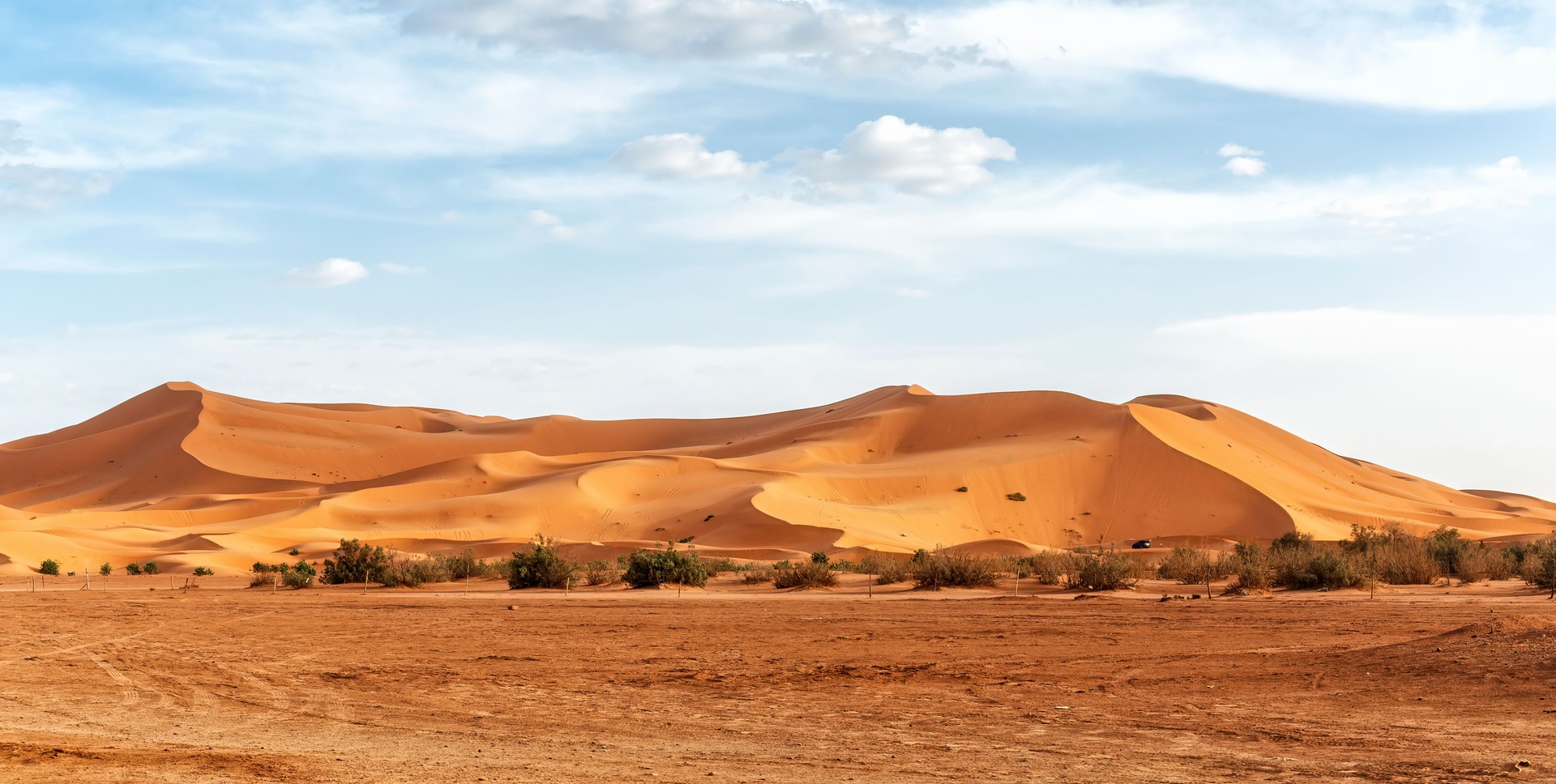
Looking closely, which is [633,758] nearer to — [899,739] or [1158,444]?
[899,739]

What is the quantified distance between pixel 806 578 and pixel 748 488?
3194cm

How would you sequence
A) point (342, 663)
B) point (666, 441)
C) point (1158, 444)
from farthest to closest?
point (666, 441) < point (1158, 444) < point (342, 663)

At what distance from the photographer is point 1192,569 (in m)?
31.9

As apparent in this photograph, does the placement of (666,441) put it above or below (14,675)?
above

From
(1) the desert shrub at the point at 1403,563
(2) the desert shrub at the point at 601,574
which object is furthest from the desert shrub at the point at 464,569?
(1) the desert shrub at the point at 1403,563

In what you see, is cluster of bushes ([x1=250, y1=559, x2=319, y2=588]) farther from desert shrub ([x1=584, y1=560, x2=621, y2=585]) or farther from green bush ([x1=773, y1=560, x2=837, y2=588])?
green bush ([x1=773, y1=560, x2=837, y2=588])

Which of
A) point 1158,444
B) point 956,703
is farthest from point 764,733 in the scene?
point 1158,444

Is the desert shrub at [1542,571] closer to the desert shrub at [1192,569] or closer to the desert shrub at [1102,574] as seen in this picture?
the desert shrub at [1192,569]

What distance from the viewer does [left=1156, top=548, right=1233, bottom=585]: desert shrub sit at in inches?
1256

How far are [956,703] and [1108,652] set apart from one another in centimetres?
465

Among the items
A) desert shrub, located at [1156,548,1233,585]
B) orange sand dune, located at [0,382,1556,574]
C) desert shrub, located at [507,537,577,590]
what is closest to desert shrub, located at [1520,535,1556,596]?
desert shrub, located at [1156,548,1233,585]

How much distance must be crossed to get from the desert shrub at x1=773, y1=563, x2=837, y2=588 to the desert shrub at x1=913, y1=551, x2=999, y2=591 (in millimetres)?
2048

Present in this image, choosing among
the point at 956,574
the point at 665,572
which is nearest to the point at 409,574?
the point at 665,572

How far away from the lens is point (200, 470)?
276 feet
